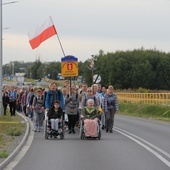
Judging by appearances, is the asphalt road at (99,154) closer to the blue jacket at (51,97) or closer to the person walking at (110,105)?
the blue jacket at (51,97)

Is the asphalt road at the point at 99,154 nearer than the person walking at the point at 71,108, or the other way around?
the asphalt road at the point at 99,154

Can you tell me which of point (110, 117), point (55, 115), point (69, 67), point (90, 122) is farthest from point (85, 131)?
point (69, 67)

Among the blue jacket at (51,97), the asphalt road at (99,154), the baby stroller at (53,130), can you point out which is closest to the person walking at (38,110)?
the blue jacket at (51,97)

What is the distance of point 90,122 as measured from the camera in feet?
63.2

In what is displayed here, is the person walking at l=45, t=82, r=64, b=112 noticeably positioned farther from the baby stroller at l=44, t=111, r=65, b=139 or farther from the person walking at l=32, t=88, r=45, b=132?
the person walking at l=32, t=88, r=45, b=132

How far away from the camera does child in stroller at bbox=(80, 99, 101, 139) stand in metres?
19.3

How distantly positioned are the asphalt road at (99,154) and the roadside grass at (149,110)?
747 inches

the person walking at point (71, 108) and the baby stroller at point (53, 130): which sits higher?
the person walking at point (71, 108)

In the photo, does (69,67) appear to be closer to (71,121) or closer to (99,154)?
(71,121)

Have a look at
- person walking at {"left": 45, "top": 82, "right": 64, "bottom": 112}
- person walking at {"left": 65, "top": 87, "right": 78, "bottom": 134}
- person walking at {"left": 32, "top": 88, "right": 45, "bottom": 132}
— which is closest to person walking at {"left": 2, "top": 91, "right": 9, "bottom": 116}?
person walking at {"left": 32, "top": 88, "right": 45, "bottom": 132}

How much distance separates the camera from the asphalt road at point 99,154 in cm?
1279

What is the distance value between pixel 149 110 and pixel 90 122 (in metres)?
25.9

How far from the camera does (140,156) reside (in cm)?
1462

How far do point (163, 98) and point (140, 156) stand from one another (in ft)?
110
